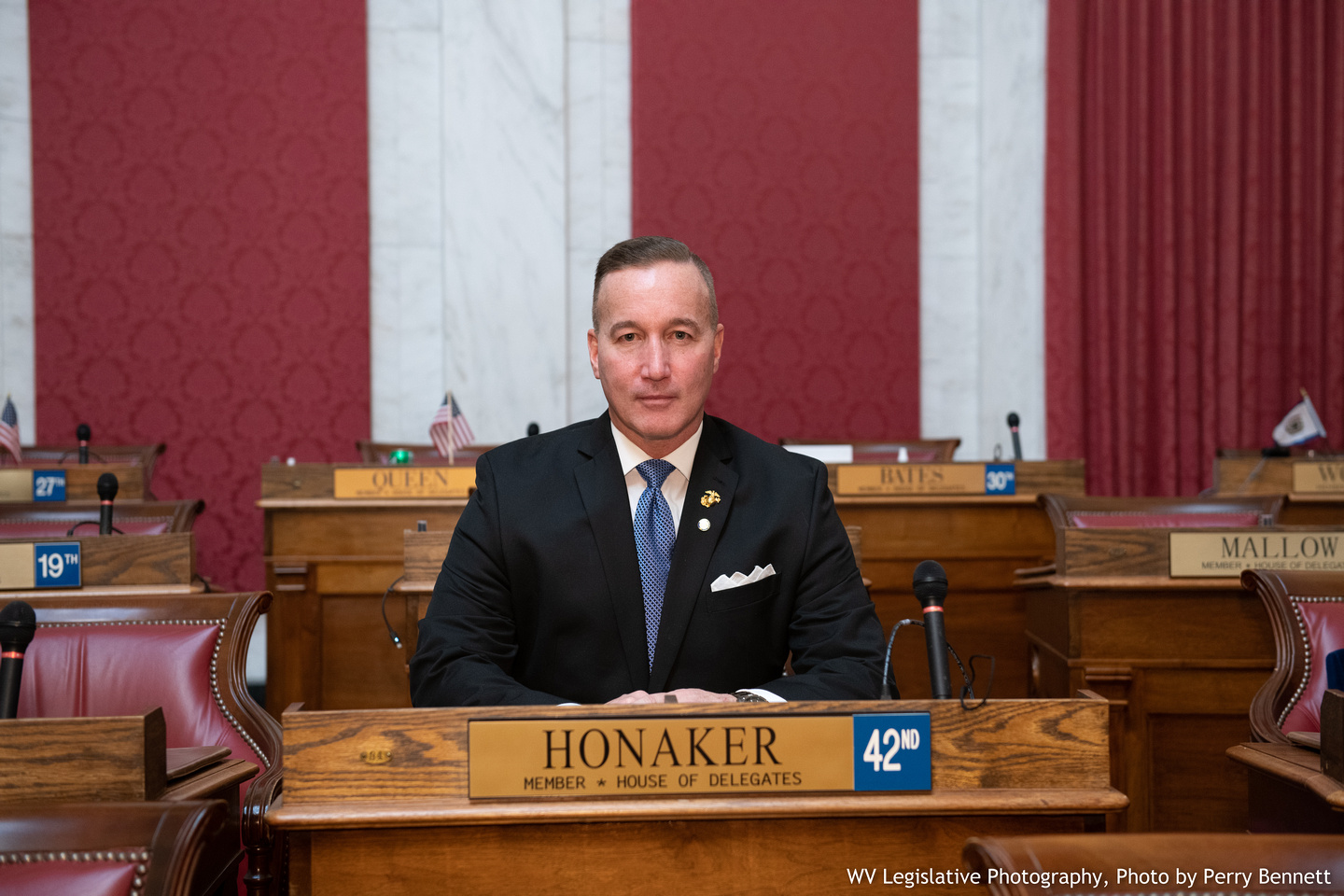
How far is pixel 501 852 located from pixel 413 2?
605 cm

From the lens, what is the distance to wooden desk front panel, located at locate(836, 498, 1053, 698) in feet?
12.5

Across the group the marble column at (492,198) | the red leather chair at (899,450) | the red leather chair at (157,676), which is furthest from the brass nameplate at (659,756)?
the marble column at (492,198)

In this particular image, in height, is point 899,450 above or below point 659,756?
above

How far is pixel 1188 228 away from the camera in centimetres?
621

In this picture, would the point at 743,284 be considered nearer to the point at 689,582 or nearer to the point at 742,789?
the point at 689,582

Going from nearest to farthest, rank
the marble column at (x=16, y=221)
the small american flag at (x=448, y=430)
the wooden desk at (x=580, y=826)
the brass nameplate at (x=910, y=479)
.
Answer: the wooden desk at (x=580, y=826) → the brass nameplate at (x=910, y=479) → the small american flag at (x=448, y=430) → the marble column at (x=16, y=221)

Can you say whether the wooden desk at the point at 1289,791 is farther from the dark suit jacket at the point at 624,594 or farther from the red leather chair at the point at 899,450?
the red leather chair at the point at 899,450

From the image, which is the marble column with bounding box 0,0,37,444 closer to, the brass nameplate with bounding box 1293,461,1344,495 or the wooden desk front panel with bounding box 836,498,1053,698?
the wooden desk front panel with bounding box 836,498,1053,698

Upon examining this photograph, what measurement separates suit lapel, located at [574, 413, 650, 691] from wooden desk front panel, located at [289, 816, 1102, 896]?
0.54 metres

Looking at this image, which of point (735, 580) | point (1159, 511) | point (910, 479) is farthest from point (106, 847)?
point (910, 479)

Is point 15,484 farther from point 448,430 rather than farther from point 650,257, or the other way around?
point 650,257

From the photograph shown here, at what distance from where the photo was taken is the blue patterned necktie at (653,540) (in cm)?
167

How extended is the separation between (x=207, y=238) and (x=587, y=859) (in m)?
5.86

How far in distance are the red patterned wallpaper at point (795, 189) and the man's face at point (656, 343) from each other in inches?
183
